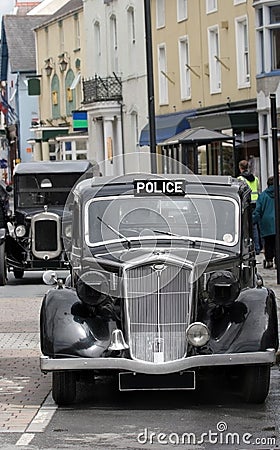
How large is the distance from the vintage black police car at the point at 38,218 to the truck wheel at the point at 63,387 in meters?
11.2

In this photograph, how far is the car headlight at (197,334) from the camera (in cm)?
983

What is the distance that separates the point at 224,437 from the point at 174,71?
35.7 metres

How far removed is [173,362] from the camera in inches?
383

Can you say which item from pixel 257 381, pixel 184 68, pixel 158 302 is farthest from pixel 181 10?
pixel 257 381

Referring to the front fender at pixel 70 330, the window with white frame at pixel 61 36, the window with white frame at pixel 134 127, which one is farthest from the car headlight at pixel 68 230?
the window with white frame at pixel 61 36

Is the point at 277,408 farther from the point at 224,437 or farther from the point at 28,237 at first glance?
the point at 28,237

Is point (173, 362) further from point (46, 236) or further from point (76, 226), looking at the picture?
point (46, 236)

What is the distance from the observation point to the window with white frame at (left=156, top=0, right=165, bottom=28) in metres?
44.9

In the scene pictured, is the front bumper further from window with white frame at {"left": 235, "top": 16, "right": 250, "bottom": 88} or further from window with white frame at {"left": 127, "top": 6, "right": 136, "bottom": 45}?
window with white frame at {"left": 127, "top": 6, "right": 136, "bottom": 45}

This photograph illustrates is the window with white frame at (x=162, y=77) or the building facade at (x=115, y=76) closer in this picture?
the window with white frame at (x=162, y=77)

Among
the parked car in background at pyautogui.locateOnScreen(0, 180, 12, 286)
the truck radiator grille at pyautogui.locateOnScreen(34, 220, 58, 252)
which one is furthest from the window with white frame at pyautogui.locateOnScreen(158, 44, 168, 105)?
the truck radiator grille at pyautogui.locateOnScreen(34, 220, 58, 252)

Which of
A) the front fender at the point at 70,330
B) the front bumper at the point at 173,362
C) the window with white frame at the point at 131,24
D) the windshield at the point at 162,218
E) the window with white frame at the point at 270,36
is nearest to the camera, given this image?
the front bumper at the point at 173,362

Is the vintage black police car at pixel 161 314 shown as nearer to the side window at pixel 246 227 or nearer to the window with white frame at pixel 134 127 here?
the side window at pixel 246 227

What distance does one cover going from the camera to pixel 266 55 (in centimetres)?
3388
